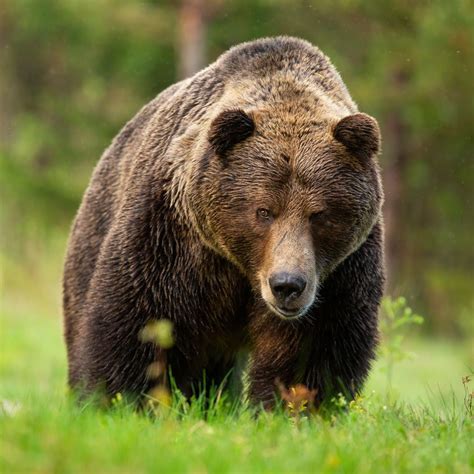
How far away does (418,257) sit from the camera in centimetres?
2594

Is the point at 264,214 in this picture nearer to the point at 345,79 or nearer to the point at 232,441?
the point at 232,441

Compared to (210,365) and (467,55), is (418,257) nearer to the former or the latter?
(467,55)

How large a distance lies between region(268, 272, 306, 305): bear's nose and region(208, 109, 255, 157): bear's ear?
83cm

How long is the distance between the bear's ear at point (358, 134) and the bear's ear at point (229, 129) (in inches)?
18.2

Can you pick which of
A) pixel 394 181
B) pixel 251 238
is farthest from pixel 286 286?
pixel 394 181

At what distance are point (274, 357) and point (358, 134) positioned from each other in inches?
52.8

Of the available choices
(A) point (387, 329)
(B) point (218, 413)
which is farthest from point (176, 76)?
(B) point (218, 413)

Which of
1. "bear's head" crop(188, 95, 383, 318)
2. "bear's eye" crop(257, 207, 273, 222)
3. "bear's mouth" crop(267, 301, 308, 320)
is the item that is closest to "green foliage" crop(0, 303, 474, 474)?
"bear's mouth" crop(267, 301, 308, 320)

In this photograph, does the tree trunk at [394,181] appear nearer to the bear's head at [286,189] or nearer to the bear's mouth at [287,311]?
the bear's head at [286,189]

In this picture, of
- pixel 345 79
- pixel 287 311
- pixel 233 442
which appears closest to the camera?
pixel 233 442

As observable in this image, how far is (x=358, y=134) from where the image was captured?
5543 millimetres

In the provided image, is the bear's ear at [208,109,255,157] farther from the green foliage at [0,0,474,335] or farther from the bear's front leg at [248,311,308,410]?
the green foliage at [0,0,474,335]

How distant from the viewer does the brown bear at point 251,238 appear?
18.0 ft

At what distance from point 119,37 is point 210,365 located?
18.2 m
